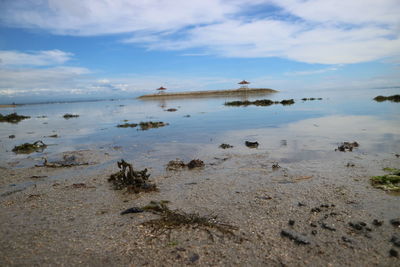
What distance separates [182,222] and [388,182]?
454 centimetres

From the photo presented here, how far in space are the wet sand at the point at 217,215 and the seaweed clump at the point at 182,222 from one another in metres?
0.10

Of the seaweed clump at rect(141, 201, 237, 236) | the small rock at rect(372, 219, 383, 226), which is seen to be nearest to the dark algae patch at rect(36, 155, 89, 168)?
the seaweed clump at rect(141, 201, 237, 236)

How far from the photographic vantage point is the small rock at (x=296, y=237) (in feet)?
11.7

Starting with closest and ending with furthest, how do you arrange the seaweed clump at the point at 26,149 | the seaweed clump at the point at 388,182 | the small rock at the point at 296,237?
the small rock at the point at 296,237
the seaweed clump at the point at 388,182
the seaweed clump at the point at 26,149

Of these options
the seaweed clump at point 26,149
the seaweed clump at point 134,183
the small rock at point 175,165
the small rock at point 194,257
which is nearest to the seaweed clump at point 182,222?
the small rock at point 194,257

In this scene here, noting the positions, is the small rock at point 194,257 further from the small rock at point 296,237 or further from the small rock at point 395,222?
the small rock at point 395,222

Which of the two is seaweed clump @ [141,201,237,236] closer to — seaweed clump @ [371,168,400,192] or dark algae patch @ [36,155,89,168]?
seaweed clump @ [371,168,400,192]

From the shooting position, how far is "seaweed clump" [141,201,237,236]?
13.3 ft

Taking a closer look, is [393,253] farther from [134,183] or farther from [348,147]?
[348,147]

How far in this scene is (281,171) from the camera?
673 cm

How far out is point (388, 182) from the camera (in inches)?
214

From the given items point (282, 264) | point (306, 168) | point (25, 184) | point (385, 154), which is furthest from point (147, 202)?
point (385, 154)

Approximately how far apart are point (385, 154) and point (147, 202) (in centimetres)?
717

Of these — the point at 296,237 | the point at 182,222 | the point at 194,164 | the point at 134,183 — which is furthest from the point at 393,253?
the point at 194,164
